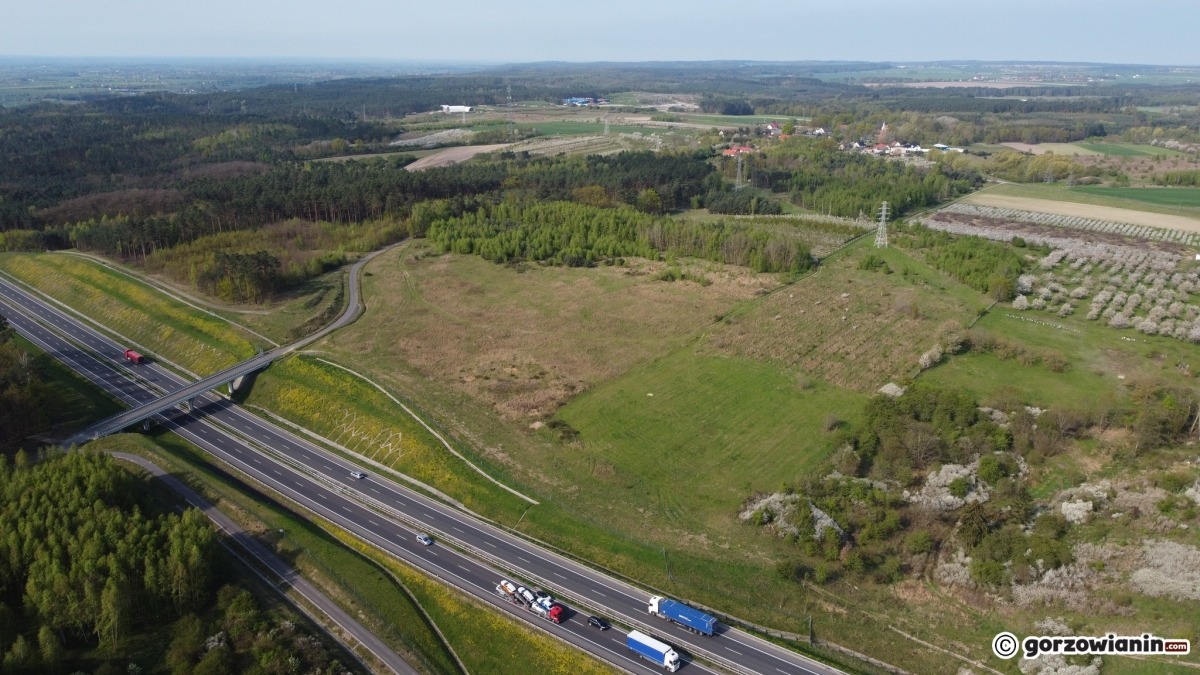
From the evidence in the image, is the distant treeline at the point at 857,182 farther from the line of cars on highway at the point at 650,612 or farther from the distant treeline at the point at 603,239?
the line of cars on highway at the point at 650,612

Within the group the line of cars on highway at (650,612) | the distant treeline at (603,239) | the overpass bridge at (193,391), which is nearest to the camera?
the line of cars on highway at (650,612)

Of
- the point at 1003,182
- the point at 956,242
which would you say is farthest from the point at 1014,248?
the point at 1003,182

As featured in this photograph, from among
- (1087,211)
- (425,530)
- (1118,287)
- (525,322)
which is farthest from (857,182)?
(425,530)

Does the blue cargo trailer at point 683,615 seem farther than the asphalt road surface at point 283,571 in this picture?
Yes

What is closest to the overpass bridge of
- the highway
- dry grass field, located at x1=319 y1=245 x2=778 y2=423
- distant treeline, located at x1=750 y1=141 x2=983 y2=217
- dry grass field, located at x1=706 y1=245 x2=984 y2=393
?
the highway

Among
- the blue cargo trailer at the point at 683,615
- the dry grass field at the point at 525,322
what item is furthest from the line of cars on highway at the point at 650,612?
the dry grass field at the point at 525,322

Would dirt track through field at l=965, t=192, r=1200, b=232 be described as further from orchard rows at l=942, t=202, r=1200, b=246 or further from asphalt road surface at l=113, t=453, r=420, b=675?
asphalt road surface at l=113, t=453, r=420, b=675

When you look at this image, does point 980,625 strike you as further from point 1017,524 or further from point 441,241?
point 441,241

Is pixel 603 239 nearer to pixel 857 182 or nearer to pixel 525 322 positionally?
pixel 525 322
